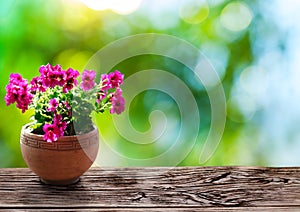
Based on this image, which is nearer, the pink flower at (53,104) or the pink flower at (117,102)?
the pink flower at (53,104)

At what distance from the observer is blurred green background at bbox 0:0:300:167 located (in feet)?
4.95

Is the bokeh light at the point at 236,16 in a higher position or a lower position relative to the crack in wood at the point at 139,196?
higher

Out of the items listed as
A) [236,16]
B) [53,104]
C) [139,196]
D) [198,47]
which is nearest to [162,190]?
[139,196]

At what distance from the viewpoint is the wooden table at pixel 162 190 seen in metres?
1.09

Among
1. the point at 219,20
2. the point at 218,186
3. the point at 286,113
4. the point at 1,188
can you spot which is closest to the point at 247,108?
the point at 286,113

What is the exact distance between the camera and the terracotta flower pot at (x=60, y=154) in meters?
1.12

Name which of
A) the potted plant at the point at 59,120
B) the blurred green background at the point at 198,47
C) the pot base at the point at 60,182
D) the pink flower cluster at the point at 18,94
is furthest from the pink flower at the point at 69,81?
→ the blurred green background at the point at 198,47

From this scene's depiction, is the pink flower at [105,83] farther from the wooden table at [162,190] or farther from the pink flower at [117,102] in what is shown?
the wooden table at [162,190]

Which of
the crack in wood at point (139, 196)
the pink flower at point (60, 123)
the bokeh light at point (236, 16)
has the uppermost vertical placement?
the bokeh light at point (236, 16)

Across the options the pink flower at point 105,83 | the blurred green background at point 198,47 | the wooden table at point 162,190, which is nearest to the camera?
the wooden table at point 162,190

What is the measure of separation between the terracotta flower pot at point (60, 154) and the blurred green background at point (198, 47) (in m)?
0.42

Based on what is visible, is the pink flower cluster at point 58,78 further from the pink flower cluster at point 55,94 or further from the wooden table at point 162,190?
the wooden table at point 162,190

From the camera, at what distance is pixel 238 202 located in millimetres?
1122

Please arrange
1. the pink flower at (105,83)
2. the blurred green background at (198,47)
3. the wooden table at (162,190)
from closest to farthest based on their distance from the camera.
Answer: the wooden table at (162,190) < the pink flower at (105,83) < the blurred green background at (198,47)
